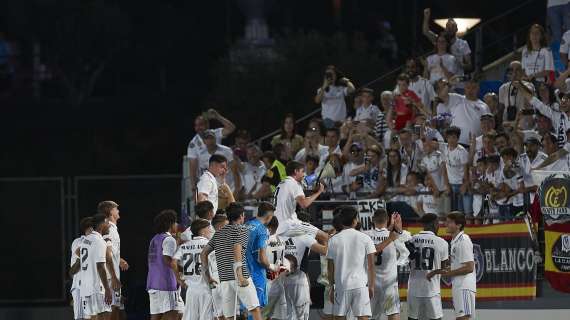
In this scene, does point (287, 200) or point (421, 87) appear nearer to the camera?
point (287, 200)

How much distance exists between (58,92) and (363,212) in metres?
26.3

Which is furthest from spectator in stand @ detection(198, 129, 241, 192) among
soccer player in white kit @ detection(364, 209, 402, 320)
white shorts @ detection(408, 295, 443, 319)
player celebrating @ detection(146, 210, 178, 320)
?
white shorts @ detection(408, 295, 443, 319)

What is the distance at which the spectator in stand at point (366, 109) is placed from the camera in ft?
93.3

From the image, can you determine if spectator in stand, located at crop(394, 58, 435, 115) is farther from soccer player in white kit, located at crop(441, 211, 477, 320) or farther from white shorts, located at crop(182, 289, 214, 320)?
white shorts, located at crop(182, 289, 214, 320)

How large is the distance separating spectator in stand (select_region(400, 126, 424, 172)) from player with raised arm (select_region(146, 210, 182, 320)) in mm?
5023

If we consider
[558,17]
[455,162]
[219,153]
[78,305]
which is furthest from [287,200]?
[558,17]

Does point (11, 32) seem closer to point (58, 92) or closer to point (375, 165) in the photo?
point (58, 92)

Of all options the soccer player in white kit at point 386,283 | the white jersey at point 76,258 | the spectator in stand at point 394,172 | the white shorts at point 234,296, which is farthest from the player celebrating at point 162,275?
the spectator in stand at point 394,172

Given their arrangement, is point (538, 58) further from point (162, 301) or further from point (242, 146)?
point (162, 301)

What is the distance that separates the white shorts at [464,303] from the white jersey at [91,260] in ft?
16.2

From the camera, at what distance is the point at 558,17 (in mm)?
29234

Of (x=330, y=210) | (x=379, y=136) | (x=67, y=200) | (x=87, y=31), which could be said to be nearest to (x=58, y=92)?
(x=87, y=31)

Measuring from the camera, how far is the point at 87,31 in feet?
158

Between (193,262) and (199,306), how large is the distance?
60cm
